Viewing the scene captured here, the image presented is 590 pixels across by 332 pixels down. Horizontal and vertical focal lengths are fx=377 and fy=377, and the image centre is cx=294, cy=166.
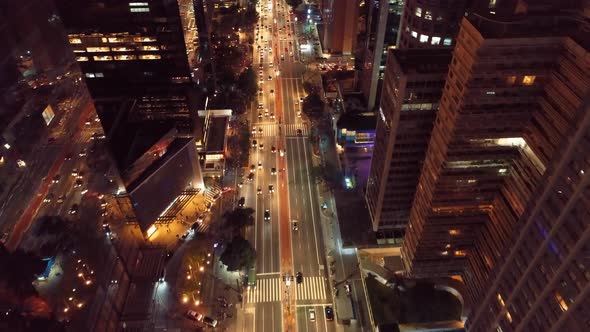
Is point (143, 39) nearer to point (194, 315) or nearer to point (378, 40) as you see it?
point (378, 40)

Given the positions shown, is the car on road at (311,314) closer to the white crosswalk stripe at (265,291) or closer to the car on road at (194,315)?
the white crosswalk stripe at (265,291)

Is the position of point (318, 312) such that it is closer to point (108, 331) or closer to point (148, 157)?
point (108, 331)

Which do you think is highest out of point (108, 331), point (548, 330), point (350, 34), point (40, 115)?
point (40, 115)

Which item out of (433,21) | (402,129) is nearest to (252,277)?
(402,129)

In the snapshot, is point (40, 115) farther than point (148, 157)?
No

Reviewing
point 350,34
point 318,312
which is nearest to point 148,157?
point 318,312

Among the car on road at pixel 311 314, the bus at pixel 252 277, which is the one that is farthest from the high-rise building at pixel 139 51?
the car on road at pixel 311 314

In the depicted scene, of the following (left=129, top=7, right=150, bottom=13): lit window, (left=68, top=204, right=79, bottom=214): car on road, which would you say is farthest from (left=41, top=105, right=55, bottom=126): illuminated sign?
(left=129, top=7, right=150, bottom=13): lit window
